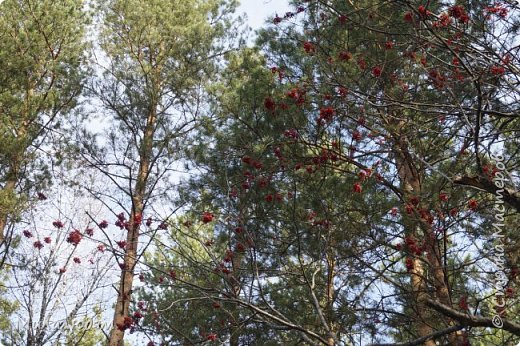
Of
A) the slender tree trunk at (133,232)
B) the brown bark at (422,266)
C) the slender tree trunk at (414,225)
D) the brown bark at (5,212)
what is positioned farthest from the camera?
the brown bark at (5,212)

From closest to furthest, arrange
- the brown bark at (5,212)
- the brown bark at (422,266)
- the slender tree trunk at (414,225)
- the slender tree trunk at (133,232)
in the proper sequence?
the brown bark at (422,266) < the slender tree trunk at (414,225) < the slender tree trunk at (133,232) < the brown bark at (5,212)

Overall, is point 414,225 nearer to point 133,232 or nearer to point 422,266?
point 422,266

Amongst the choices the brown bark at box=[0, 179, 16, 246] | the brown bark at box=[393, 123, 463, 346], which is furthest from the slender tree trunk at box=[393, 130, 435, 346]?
the brown bark at box=[0, 179, 16, 246]

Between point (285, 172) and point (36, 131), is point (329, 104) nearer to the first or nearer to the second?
point (285, 172)

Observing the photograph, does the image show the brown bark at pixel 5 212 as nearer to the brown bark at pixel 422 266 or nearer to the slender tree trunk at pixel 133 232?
the slender tree trunk at pixel 133 232

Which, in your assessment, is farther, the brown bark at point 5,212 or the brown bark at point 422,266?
the brown bark at point 5,212

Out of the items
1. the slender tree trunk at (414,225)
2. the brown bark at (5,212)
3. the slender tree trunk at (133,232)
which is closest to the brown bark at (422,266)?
the slender tree trunk at (414,225)

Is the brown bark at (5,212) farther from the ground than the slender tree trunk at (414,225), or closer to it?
farther from the ground

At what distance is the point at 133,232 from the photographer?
7.34 m

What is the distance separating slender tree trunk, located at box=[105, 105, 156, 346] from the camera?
6.61 metres

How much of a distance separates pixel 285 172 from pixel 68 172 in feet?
12.8

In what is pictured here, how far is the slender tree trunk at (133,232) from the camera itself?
21.7 ft

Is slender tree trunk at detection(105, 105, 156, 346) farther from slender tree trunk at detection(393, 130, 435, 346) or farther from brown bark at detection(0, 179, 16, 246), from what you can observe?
slender tree trunk at detection(393, 130, 435, 346)

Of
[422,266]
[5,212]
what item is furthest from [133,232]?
[422,266]
